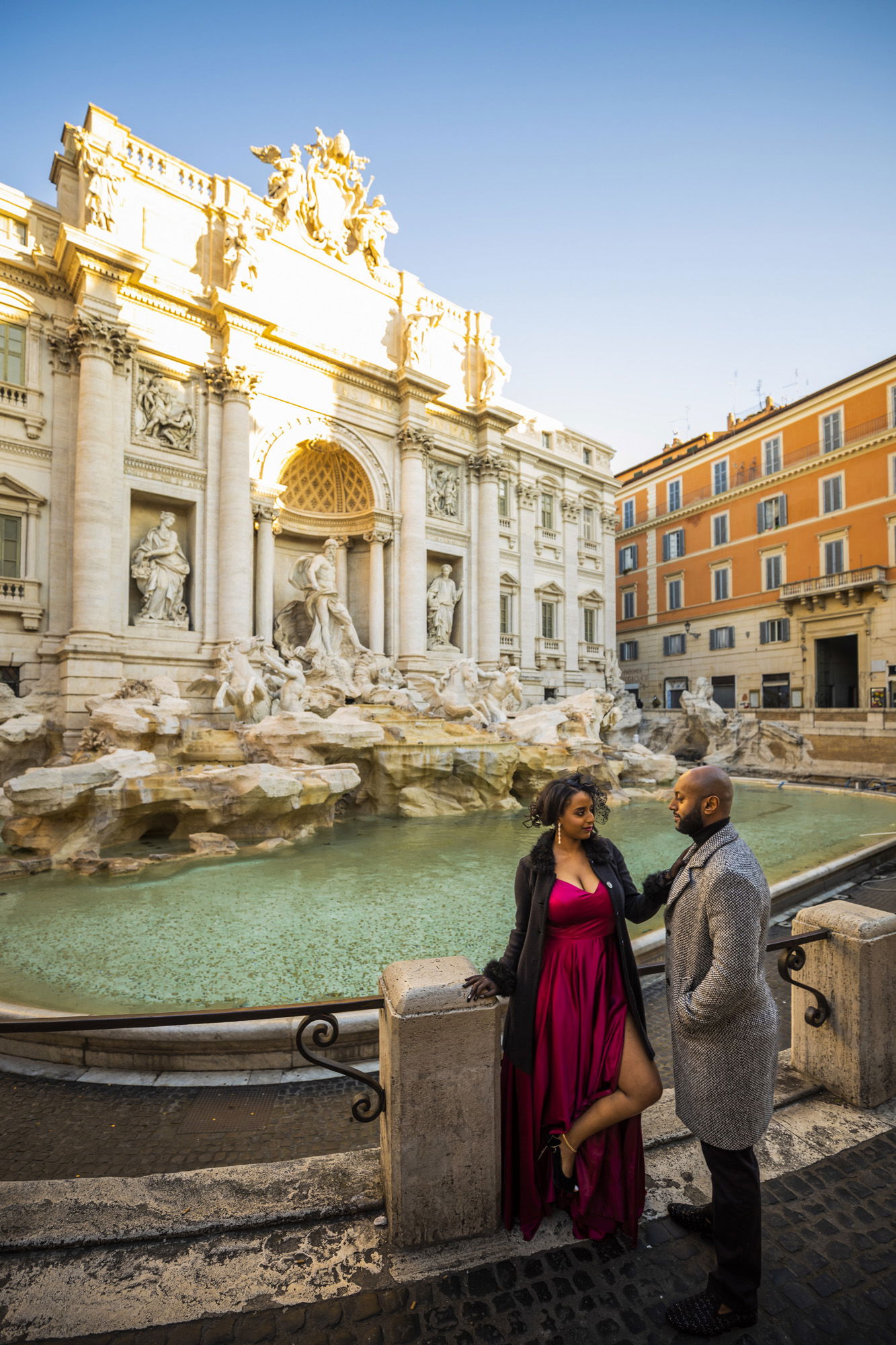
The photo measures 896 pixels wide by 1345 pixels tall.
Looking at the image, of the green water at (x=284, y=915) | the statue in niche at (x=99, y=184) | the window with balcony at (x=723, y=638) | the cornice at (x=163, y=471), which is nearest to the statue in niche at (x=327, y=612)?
the cornice at (x=163, y=471)

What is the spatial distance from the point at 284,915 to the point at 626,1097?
4883 mm

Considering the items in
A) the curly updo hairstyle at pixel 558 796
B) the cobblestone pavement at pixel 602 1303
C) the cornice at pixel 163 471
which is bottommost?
the cobblestone pavement at pixel 602 1303

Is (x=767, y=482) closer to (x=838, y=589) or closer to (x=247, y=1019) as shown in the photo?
(x=838, y=589)

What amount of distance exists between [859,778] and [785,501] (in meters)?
12.7

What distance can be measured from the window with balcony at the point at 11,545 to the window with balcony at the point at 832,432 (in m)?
25.4

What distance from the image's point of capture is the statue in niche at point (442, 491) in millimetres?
21234

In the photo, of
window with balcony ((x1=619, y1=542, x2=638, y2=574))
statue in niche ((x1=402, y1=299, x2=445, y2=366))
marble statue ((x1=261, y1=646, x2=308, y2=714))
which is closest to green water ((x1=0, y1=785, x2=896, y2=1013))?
marble statue ((x1=261, y1=646, x2=308, y2=714))

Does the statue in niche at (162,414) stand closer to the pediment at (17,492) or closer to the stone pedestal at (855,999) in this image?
the pediment at (17,492)

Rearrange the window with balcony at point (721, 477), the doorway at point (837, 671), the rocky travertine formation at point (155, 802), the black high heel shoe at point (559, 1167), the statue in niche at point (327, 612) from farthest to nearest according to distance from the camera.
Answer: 1. the window with balcony at point (721, 477)
2. the doorway at point (837, 671)
3. the statue in niche at point (327, 612)
4. the rocky travertine formation at point (155, 802)
5. the black high heel shoe at point (559, 1167)

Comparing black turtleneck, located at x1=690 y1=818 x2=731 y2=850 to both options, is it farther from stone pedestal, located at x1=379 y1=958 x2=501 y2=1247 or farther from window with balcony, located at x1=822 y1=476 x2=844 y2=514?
window with balcony, located at x1=822 y1=476 x2=844 y2=514

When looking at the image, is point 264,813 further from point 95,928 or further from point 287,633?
point 287,633

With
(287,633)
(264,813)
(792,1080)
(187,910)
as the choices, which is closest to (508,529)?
(287,633)

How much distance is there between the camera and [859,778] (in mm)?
17031

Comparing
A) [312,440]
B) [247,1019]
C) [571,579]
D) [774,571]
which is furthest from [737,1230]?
[774,571]
